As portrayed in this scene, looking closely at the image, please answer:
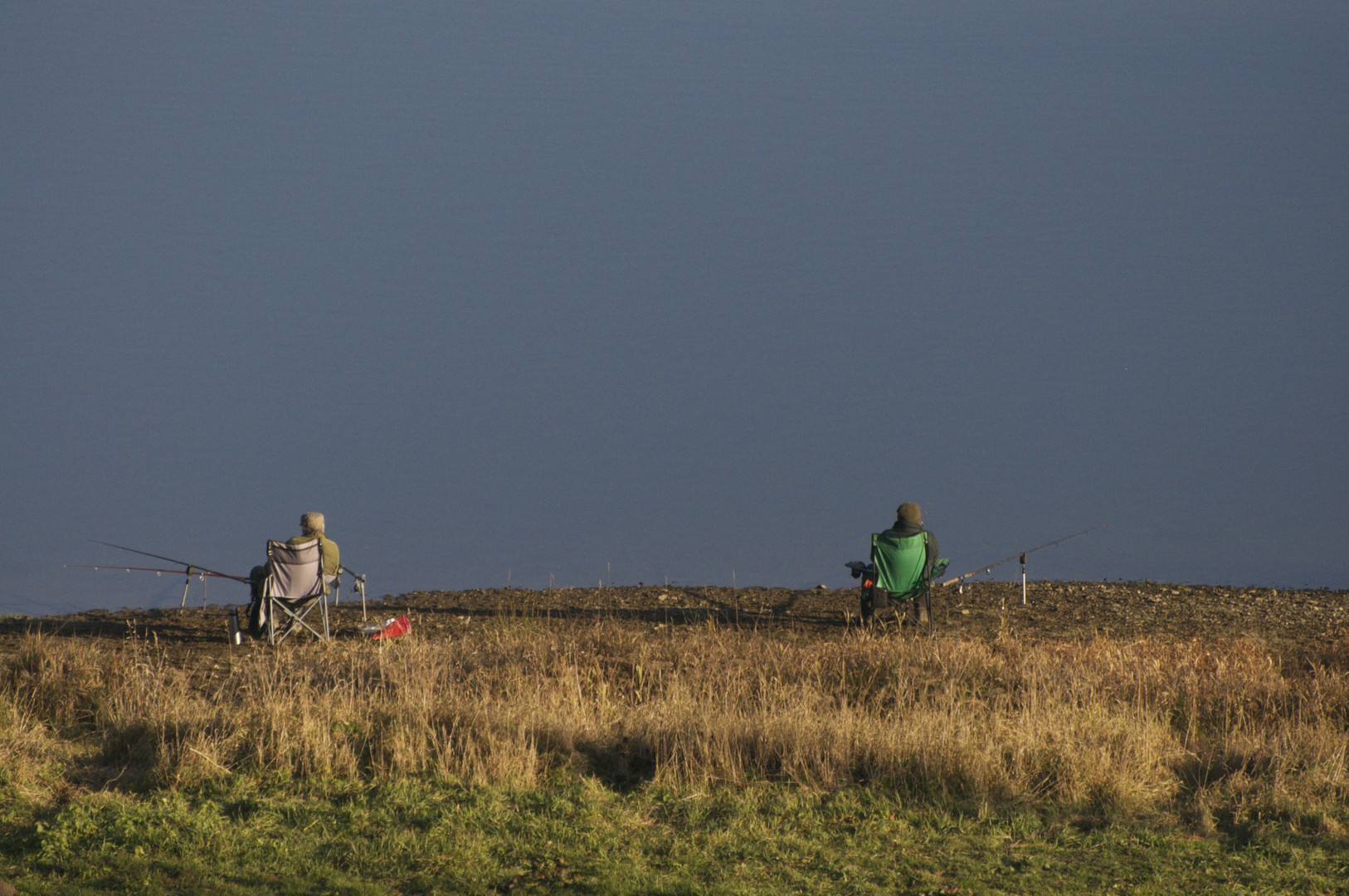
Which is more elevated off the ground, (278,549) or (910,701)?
(278,549)

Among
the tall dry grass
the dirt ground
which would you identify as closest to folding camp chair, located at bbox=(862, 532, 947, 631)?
the dirt ground

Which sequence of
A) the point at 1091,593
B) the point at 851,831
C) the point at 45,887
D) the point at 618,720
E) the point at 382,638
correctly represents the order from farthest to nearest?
the point at 1091,593 → the point at 382,638 → the point at 618,720 → the point at 851,831 → the point at 45,887

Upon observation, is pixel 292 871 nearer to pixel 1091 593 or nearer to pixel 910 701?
pixel 910 701

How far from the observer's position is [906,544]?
10.4 meters

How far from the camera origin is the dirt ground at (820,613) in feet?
33.6

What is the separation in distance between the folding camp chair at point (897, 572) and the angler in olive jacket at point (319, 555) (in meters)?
4.63

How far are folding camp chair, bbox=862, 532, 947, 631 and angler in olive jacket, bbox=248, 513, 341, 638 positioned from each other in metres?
4.63

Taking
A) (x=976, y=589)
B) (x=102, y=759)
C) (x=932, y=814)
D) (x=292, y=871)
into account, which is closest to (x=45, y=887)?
(x=292, y=871)

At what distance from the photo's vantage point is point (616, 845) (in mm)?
5188

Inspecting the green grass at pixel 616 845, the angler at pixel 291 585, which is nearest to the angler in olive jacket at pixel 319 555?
the angler at pixel 291 585

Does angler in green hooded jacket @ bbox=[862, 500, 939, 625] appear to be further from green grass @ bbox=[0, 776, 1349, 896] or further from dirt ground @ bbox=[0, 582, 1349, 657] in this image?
green grass @ bbox=[0, 776, 1349, 896]

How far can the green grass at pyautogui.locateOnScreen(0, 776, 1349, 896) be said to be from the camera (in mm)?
4789

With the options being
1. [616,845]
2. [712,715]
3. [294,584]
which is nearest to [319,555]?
[294,584]

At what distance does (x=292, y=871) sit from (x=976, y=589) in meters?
8.92
